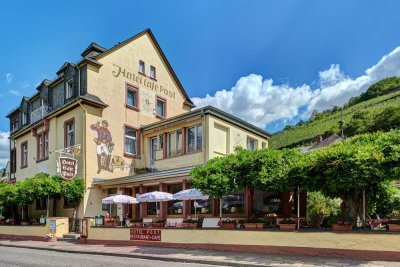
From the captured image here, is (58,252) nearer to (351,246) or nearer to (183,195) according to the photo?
(183,195)

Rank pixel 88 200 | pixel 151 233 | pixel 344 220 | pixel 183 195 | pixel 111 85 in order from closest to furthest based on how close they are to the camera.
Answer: pixel 344 220
pixel 151 233
pixel 183 195
pixel 88 200
pixel 111 85

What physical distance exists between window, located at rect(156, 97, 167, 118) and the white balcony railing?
8.51 metres

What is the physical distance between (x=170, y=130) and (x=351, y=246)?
15.3 meters

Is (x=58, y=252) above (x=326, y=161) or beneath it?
beneath

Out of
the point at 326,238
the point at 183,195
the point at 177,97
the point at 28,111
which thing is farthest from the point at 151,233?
the point at 28,111

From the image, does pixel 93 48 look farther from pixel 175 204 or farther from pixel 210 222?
pixel 210 222

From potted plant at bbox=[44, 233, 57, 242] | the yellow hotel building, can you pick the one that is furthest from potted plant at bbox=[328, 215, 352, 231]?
potted plant at bbox=[44, 233, 57, 242]

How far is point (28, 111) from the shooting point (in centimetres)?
3347

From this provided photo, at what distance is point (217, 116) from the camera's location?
22953 mm

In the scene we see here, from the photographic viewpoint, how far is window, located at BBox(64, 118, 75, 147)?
26000 mm

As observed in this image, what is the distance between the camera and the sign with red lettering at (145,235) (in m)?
16.8

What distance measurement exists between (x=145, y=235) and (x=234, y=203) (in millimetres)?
4665

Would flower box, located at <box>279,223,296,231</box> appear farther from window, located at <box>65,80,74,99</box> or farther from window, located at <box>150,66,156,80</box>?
window, located at <box>150,66,156,80</box>

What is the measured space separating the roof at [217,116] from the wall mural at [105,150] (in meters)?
2.75
